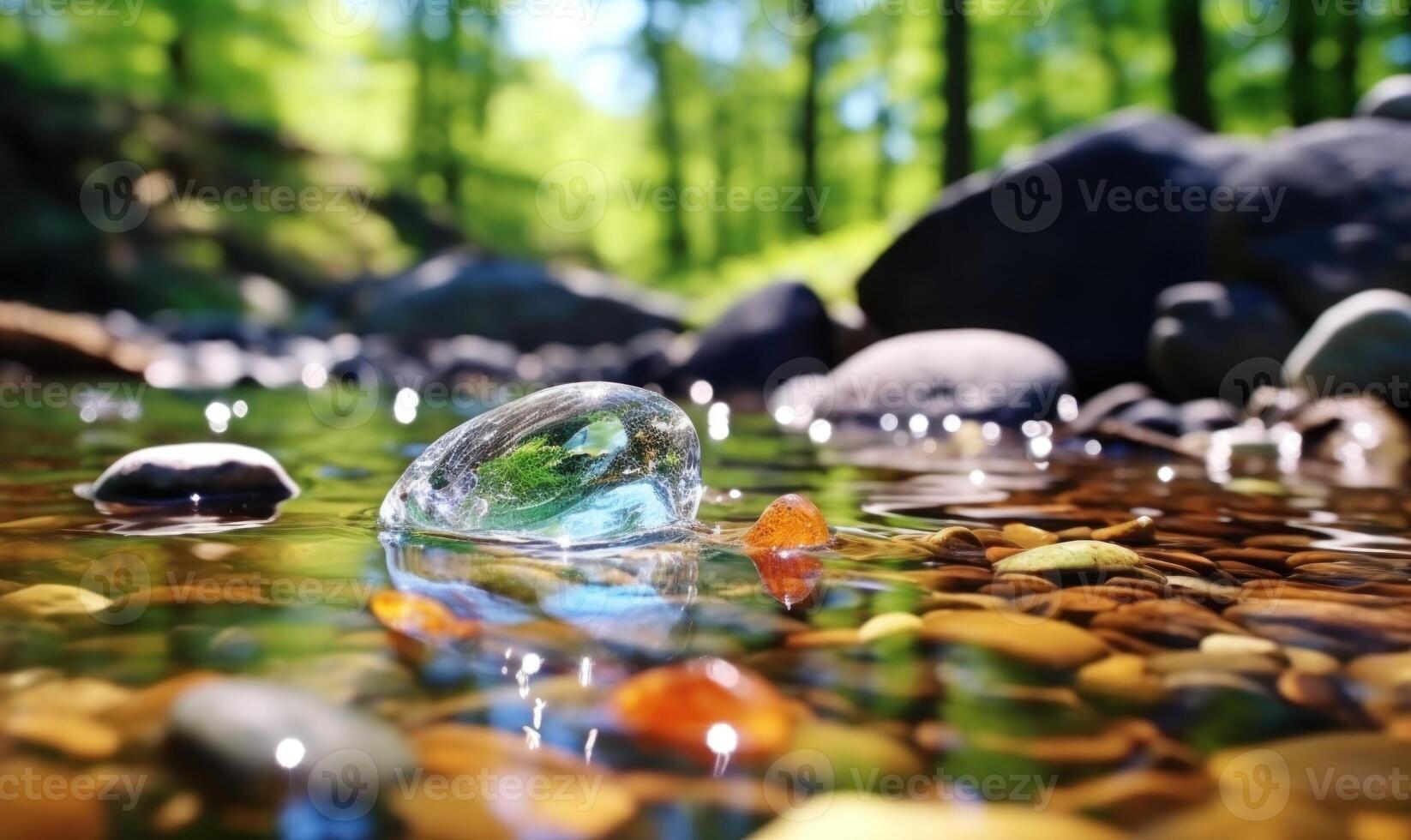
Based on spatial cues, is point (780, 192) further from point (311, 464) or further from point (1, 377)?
point (311, 464)

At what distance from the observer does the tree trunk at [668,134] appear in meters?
26.2

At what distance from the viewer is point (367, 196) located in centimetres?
2408

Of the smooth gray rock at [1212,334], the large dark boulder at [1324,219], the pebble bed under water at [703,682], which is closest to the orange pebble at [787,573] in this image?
the pebble bed under water at [703,682]

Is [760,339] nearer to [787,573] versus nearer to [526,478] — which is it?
[526,478]

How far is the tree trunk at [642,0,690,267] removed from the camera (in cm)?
2625

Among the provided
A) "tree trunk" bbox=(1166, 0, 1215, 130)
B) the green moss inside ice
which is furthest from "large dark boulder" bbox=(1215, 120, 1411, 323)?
→ the green moss inside ice

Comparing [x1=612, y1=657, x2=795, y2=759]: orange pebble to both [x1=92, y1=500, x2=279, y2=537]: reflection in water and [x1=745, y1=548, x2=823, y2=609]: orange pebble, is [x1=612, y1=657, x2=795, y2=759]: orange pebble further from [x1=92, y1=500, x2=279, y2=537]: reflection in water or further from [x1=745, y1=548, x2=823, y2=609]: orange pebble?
[x1=92, y1=500, x2=279, y2=537]: reflection in water

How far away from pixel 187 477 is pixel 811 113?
22.4 meters

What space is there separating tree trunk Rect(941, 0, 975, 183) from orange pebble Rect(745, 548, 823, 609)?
1303 centimetres

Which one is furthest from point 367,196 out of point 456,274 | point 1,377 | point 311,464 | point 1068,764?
point 1068,764

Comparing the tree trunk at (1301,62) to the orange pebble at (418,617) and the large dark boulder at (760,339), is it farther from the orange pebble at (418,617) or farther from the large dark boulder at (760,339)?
the orange pebble at (418,617)

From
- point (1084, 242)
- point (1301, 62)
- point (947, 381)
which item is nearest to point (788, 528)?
point (947, 381)

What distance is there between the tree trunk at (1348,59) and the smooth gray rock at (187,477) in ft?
69.5

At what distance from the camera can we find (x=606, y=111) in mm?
28734
